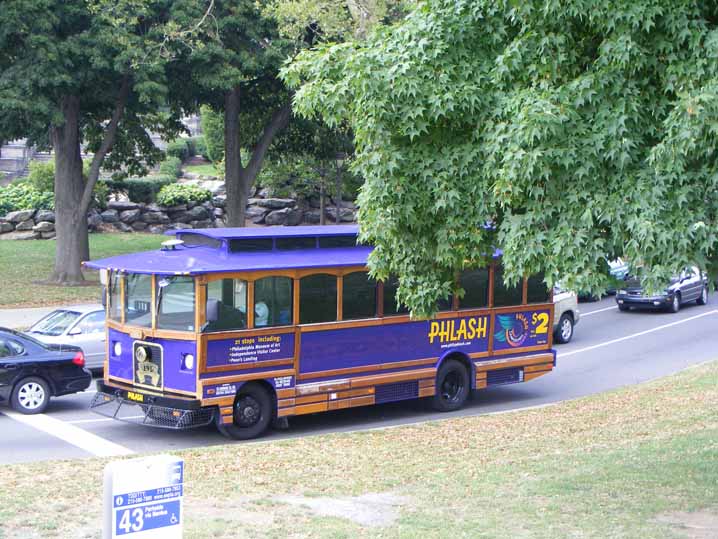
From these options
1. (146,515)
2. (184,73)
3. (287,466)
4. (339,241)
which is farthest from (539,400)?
(184,73)

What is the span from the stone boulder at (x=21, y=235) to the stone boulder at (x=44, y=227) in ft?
0.57

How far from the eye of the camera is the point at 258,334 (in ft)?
46.7

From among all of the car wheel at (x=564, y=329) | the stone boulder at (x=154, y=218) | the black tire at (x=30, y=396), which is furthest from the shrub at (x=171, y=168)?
the black tire at (x=30, y=396)

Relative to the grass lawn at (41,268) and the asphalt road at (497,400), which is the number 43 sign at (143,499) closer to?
the asphalt road at (497,400)

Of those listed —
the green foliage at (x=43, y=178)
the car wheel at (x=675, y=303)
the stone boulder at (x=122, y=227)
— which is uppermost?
the green foliage at (x=43, y=178)

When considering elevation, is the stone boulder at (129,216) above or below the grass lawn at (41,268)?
above

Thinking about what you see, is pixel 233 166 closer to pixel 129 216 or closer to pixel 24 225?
pixel 24 225

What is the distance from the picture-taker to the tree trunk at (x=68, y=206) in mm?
29062

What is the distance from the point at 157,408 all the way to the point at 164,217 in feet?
98.0

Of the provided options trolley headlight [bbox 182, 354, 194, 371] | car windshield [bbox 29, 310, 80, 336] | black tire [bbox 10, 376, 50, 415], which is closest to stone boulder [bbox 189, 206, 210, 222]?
car windshield [bbox 29, 310, 80, 336]

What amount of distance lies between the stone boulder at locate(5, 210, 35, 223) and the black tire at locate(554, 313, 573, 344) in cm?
2286

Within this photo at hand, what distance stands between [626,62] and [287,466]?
6.08m

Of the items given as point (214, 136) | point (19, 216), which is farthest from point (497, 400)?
point (214, 136)

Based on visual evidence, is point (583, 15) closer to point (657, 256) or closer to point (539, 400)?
point (657, 256)
